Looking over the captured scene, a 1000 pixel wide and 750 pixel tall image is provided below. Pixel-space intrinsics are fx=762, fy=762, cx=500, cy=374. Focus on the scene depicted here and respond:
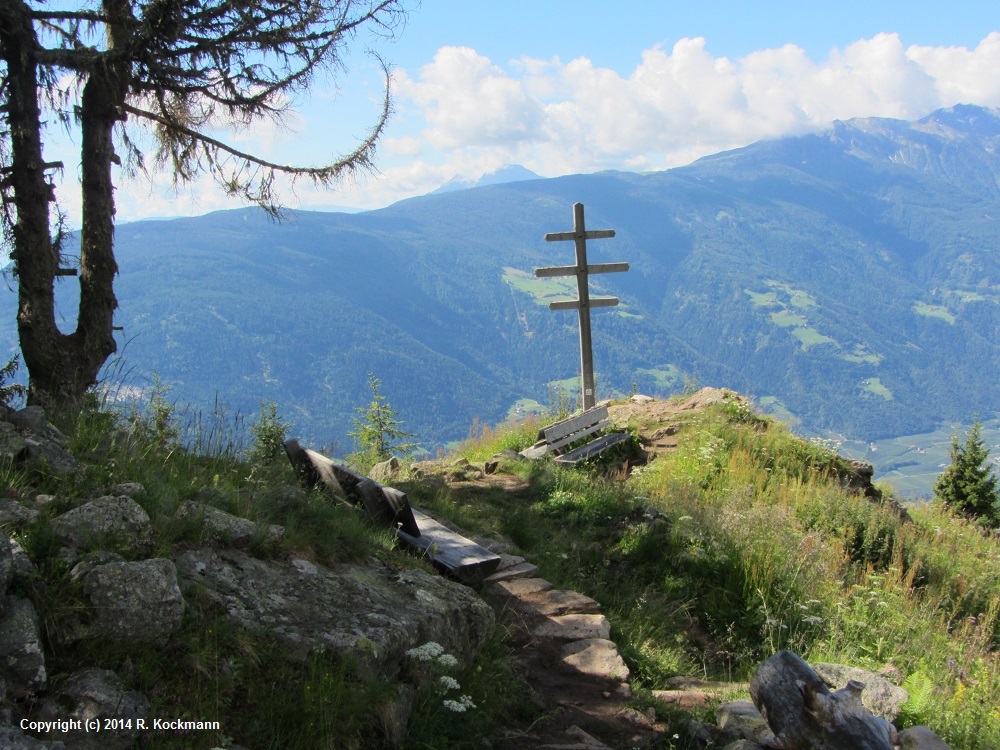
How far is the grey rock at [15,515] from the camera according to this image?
3400 millimetres

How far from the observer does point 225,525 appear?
423 centimetres

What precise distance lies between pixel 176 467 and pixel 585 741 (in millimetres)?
3183

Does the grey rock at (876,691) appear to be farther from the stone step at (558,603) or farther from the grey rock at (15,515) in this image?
the grey rock at (15,515)

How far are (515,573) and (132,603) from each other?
3.56 meters

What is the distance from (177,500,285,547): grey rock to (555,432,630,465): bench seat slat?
691cm

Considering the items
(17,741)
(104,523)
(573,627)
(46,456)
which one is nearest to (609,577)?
(573,627)

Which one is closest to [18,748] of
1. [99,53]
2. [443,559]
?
[443,559]

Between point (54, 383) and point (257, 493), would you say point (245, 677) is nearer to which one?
point (257, 493)

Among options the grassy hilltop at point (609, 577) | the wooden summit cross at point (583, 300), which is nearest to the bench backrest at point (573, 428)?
the grassy hilltop at point (609, 577)

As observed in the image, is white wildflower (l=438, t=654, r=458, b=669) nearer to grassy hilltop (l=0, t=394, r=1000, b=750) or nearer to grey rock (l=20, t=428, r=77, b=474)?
grassy hilltop (l=0, t=394, r=1000, b=750)

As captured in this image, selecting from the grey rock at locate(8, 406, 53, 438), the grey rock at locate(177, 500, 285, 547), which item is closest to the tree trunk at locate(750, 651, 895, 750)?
the grey rock at locate(177, 500, 285, 547)

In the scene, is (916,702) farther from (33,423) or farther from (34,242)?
(34,242)

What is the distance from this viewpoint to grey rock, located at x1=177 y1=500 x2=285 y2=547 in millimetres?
4141

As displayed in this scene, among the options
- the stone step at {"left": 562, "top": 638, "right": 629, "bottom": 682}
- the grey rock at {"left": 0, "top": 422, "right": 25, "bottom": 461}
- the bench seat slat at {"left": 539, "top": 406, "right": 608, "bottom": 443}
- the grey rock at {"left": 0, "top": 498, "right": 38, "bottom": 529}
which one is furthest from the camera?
the bench seat slat at {"left": 539, "top": 406, "right": 608, "bottom": 443}
